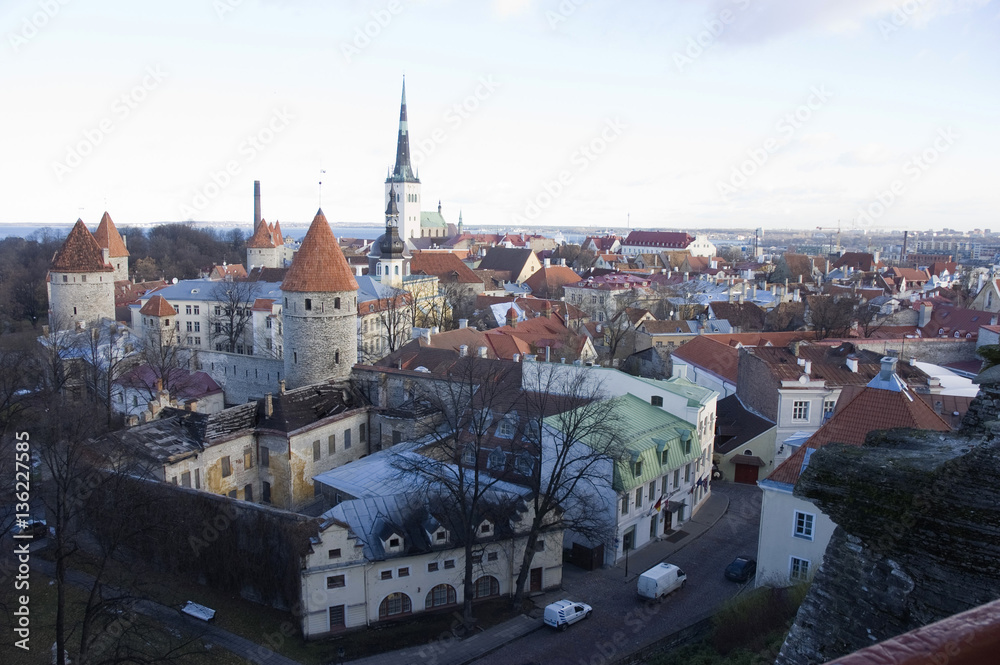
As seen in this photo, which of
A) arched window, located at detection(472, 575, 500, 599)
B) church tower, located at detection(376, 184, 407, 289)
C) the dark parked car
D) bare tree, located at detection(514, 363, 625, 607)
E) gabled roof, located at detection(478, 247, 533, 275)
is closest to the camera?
bare tree, located at detection(514, 363, 625, 607)

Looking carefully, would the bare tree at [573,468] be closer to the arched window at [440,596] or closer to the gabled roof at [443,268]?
the arched window at [440,596]

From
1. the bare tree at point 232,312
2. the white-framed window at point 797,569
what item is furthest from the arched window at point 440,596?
the bare tree at point 232,312

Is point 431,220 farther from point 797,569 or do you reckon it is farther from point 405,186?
point 797,569

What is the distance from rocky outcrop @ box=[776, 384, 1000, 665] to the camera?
430 cm

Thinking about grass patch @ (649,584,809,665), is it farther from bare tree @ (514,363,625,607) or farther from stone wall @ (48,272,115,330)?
stone wall @ (48,272,115,330)

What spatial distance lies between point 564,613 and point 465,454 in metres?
5.66

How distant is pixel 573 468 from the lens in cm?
2142

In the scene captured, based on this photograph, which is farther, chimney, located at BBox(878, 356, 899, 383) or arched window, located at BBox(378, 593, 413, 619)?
chimney, located at BBox(878, 356, 899, 383)

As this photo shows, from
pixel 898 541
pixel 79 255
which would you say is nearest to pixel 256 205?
pixel 79 255

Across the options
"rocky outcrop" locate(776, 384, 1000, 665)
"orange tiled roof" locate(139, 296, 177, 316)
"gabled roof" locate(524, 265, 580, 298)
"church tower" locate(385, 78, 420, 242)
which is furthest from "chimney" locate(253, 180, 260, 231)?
"rocky outcrop" locate(776, 384, 1000, 665)

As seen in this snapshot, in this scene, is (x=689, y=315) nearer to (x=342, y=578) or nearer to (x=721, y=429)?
(x=721, y=429)

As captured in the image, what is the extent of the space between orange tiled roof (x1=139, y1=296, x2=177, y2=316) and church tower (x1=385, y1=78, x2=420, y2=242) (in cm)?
4949

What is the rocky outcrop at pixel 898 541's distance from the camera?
4297 mm

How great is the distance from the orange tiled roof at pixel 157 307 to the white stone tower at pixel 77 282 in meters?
2.68
